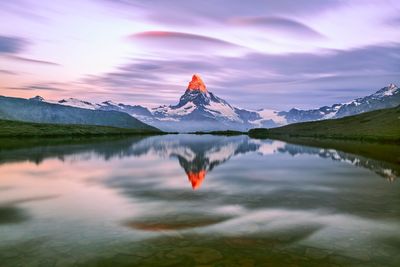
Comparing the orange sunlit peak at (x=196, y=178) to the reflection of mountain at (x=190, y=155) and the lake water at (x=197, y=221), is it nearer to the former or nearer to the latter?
the reflection of mountain at (x=190, y=155)

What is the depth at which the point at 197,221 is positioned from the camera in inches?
947

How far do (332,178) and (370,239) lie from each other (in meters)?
25.8

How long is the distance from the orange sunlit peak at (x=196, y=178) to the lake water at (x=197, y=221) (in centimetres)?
12

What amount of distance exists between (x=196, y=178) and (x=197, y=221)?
20.7 metres

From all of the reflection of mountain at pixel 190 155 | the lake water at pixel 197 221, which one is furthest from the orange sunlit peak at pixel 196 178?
the lake water at pixel 197 221

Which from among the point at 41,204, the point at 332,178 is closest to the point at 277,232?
the point at 41,204

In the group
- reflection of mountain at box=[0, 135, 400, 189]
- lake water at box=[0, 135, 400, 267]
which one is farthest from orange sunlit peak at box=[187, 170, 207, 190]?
lake water at box=[0, 135, 400, 267]

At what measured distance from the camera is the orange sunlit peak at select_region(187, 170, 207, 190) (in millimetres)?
39403

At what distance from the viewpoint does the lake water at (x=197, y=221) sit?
1780 centimetres

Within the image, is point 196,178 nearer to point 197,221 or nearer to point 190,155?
point 197,221

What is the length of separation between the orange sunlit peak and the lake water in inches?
4.5

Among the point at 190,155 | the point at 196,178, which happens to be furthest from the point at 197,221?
the point at 190,155

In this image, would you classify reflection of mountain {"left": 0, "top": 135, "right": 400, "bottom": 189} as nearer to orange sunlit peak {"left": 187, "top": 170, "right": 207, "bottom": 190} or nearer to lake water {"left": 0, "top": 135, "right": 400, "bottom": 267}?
orange sunlit peak {"left": 187, "top": 170, "right": 207, "bottom": 190}

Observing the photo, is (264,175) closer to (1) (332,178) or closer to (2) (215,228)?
(1) (332,178)
